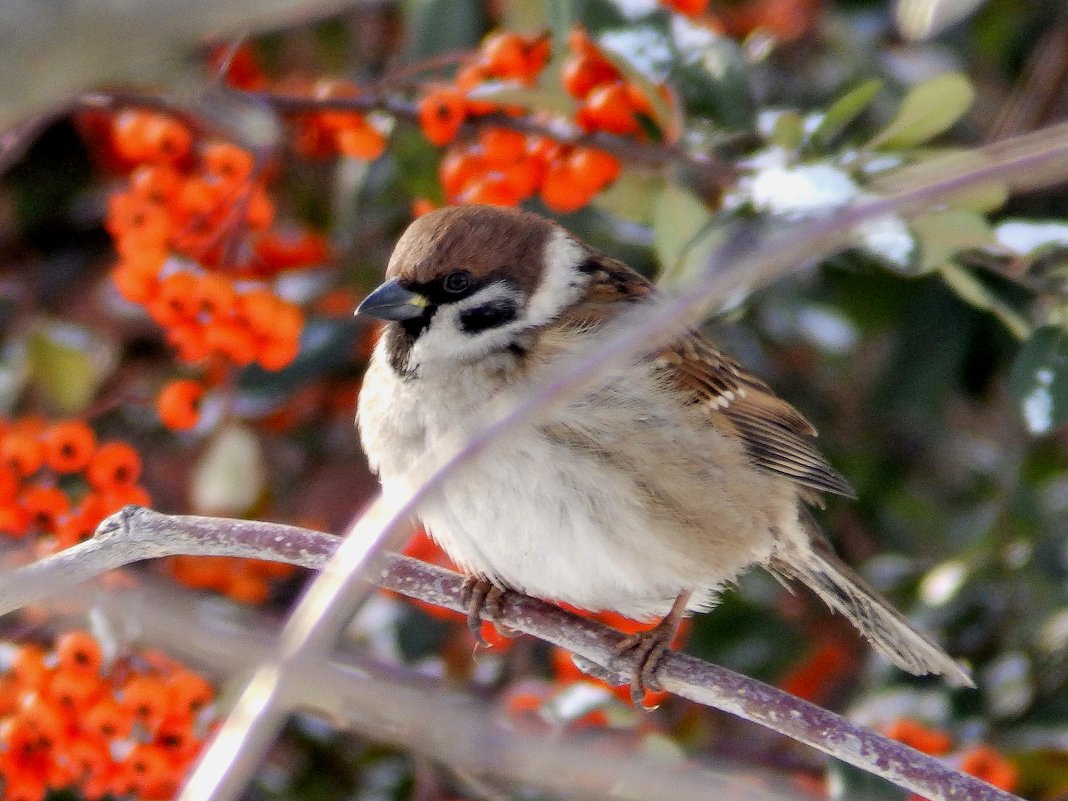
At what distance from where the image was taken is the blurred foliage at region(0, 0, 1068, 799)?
2.33 metres

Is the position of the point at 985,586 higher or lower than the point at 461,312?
lower

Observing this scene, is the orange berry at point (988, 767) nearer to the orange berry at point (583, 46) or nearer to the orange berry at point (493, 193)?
the orange berry at point (493, 193)

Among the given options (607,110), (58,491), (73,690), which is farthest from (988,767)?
(58,491)

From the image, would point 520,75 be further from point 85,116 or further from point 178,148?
point 85,116

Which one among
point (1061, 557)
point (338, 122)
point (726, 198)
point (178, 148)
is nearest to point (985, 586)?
point (1061, 557)

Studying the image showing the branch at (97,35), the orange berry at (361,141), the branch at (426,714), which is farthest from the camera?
the orange berry at (361,141)

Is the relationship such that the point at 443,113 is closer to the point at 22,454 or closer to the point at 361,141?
the point at 361,141

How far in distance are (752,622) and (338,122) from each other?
1.44 m

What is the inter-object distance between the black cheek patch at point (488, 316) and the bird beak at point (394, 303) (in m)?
0.08

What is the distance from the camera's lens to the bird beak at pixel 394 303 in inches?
87.1

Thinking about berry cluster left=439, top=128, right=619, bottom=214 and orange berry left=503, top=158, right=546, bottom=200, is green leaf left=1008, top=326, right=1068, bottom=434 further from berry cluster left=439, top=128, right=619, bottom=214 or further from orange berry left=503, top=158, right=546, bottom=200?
orange berry left=503, top=158, right=546, bottom=200

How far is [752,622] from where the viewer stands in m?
3.02

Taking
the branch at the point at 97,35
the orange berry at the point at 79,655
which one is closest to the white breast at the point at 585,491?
the orange berry at the point at 79,655

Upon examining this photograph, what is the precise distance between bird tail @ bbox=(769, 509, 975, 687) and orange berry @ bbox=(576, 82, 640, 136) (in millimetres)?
852
